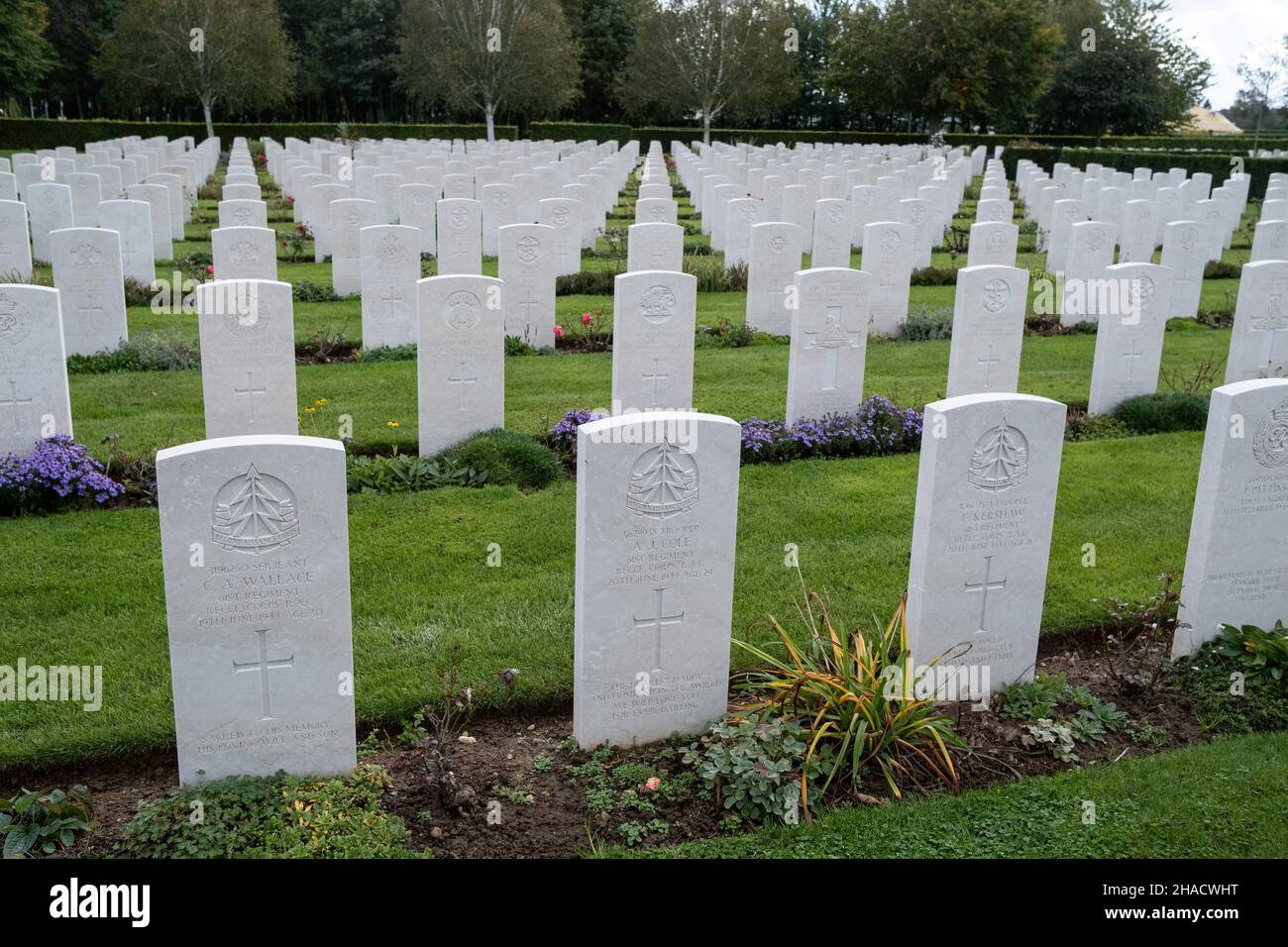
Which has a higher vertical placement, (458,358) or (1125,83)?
(1125,83)

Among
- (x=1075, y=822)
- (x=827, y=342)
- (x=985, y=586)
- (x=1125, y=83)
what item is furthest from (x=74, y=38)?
(x=1075, y=822)

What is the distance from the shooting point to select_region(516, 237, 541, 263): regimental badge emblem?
11.6 metres

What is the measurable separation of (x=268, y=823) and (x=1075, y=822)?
128 inches

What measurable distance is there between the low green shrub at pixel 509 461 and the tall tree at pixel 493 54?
2700 cm

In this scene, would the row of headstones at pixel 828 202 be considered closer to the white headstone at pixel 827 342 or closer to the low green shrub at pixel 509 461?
the white headstone at pixel 827 342

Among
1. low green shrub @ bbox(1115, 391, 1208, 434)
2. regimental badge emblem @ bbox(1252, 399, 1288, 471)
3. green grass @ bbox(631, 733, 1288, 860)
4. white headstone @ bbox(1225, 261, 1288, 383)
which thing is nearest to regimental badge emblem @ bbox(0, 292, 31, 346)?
green grass @ bbox(631, 733, 1288, 860)

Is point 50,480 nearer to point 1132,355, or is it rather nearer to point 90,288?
point 90,288

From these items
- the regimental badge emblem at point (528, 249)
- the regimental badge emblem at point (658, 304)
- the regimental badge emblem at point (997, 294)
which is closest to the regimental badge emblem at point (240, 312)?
the regimental badge emblem at point (658, 304)

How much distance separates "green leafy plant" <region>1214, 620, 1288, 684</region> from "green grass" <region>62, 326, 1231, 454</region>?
15.2 feet

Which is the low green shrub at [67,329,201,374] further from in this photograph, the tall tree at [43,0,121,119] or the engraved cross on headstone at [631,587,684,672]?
the tall tree at [43,0,121,119]

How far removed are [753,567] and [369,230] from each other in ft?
20.0

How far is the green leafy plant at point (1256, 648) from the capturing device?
594cm

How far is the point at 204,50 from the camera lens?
1382 inches
